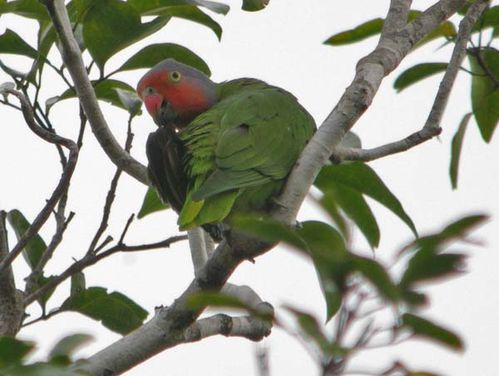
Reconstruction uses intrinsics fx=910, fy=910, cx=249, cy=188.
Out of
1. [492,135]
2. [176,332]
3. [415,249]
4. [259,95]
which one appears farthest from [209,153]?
[415,249]

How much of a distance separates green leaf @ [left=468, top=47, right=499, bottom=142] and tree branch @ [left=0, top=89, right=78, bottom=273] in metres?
1.51

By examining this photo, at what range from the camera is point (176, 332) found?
96.5 inches

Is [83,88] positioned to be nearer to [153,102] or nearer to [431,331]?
[153,102]

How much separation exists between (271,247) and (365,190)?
0.38 metres

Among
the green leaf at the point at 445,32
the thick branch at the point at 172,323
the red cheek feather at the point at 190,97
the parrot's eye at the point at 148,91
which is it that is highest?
the parrot's eye at the point at 148,91

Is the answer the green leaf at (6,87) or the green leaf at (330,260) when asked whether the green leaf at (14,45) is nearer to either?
the green leaf at (6,87)

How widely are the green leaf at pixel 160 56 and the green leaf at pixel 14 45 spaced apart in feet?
1.00

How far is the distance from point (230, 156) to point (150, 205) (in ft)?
1.90

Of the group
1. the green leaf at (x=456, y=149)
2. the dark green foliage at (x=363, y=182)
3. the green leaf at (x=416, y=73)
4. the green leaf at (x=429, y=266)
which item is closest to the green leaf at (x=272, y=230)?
the green leaf at (x=429, y=266)

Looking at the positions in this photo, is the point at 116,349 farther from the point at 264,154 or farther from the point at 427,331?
the point at 427,331

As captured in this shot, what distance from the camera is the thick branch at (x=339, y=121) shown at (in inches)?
88.5

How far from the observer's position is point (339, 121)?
2.30m

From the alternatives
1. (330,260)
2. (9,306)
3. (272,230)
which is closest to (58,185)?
(9,306)

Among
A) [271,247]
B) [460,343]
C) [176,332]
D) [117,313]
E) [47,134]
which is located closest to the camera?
[460,343]
